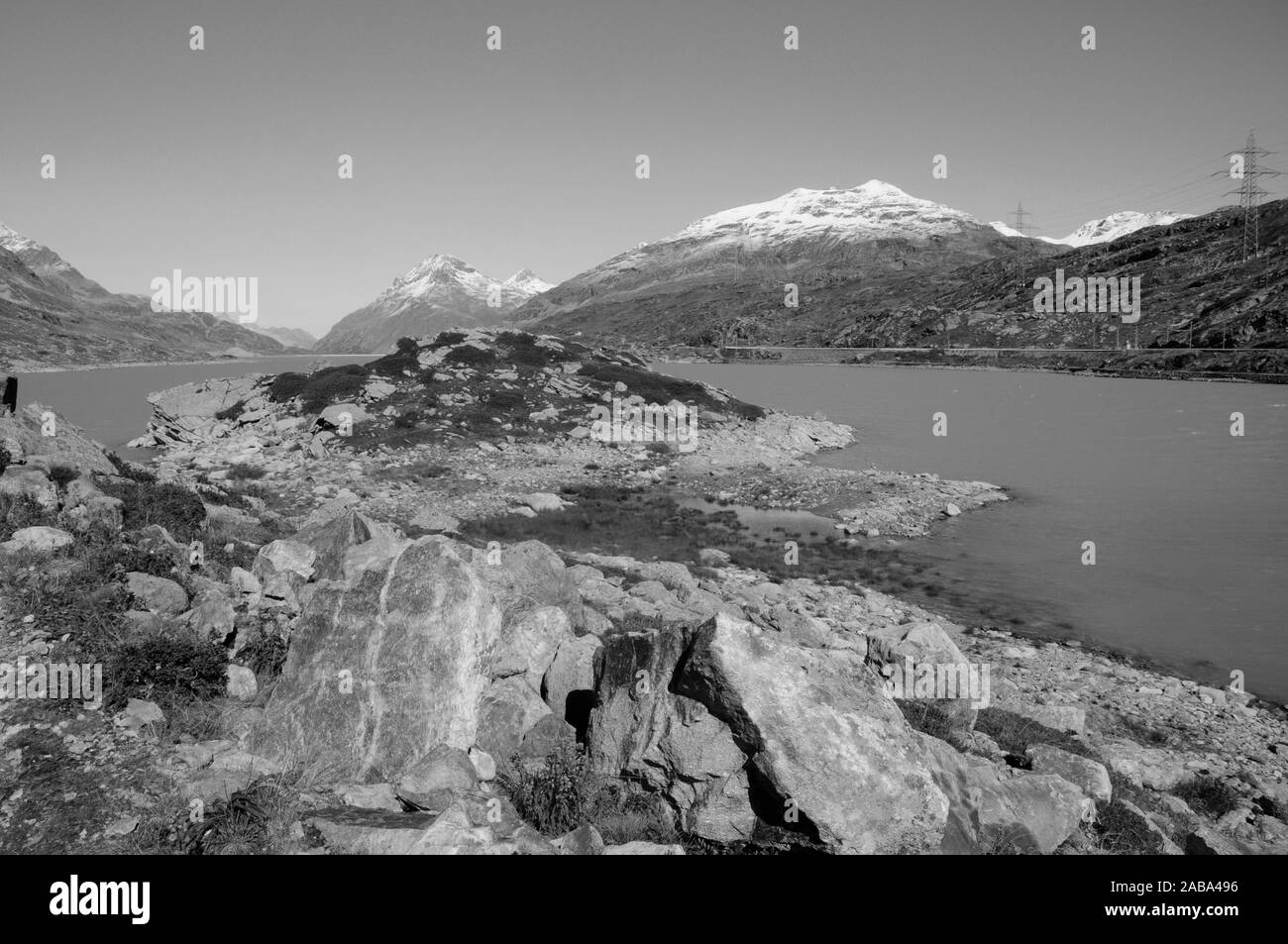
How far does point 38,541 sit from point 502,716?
25.9 ft

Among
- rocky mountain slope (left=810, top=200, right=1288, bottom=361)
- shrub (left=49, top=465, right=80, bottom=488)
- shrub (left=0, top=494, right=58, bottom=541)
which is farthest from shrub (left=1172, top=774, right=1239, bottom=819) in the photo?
rocky mountain slope (left=810, top=200, right=1288, bottom=361)

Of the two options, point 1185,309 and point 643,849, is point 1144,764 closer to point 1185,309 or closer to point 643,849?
point 643,849

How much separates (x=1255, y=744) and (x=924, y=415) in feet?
206

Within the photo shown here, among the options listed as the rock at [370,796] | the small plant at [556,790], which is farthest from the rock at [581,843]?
the rock at [370,796]

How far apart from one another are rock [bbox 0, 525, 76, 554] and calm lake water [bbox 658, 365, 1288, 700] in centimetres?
2203

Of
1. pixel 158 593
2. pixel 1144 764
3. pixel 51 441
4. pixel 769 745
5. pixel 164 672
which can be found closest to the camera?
pixel 769 745

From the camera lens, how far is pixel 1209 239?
634 ft

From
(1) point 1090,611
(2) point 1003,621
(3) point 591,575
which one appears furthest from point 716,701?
(1) point 1090,611

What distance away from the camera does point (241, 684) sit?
830cm

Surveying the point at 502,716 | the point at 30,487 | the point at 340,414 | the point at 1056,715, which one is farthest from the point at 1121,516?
the point at 340,414

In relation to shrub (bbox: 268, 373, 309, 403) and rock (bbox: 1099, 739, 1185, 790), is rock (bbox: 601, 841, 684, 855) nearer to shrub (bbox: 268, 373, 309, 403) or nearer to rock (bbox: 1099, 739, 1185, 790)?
rock (bbox: 1099, 739, 1185, 790)
